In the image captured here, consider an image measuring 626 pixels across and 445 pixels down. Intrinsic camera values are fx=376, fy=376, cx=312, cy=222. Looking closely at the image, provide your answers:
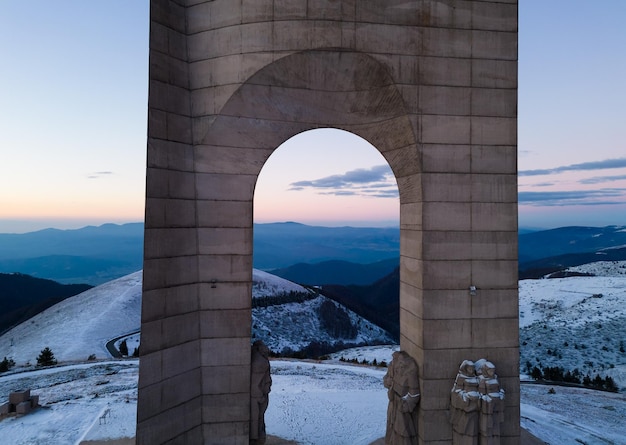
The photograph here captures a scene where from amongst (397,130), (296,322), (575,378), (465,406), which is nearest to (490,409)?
(465,406)

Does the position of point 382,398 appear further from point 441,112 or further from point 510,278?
point 441,112

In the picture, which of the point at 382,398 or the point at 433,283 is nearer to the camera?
the point at 433,283

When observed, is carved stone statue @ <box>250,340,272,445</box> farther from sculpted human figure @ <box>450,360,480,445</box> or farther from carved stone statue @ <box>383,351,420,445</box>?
sculpted human figure @ <box>450,360,480,445</box>

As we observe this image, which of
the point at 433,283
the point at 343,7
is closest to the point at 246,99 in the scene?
the point at 343,7

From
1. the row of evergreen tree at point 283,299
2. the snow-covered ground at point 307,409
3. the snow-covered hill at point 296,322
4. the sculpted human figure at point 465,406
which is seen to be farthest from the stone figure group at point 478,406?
the row of evergreen tree at point 283,299

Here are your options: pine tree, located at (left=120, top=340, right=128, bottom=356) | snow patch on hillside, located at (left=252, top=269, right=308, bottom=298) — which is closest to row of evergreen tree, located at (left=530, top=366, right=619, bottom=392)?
pine tree, located at (left=120, top=340, right=128, bottom=356)
